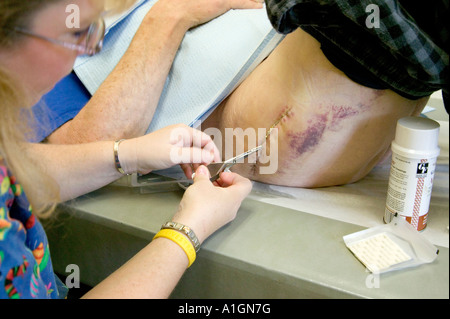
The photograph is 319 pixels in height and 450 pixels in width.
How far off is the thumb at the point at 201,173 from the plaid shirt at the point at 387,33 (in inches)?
11.8

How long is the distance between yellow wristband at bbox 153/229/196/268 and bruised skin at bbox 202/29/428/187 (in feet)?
1.01

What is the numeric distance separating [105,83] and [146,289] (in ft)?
1.75

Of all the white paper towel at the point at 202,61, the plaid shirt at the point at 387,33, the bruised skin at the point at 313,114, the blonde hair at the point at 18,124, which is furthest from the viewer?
the white paper towel at the point at 202,61

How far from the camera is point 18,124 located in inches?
25.2

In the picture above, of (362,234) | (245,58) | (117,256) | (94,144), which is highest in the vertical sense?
(245,58)

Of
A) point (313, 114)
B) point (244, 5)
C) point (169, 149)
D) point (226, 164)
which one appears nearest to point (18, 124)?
point (169, 149)

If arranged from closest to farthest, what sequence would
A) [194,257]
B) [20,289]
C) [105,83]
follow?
[20,289] < [194,257] < [105,83]

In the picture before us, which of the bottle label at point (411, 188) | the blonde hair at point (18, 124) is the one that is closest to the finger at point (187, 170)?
the blonde hair at point (18, 124)

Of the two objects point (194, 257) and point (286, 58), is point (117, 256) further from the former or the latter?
point (286, 58)

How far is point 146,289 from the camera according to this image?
0.65 meters

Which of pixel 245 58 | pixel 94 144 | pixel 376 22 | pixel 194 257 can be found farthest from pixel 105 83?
pixel 376 22

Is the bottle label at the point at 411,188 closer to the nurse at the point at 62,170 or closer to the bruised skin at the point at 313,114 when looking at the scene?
the bruised skin at the point at 313,114

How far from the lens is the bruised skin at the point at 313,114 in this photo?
83cm
